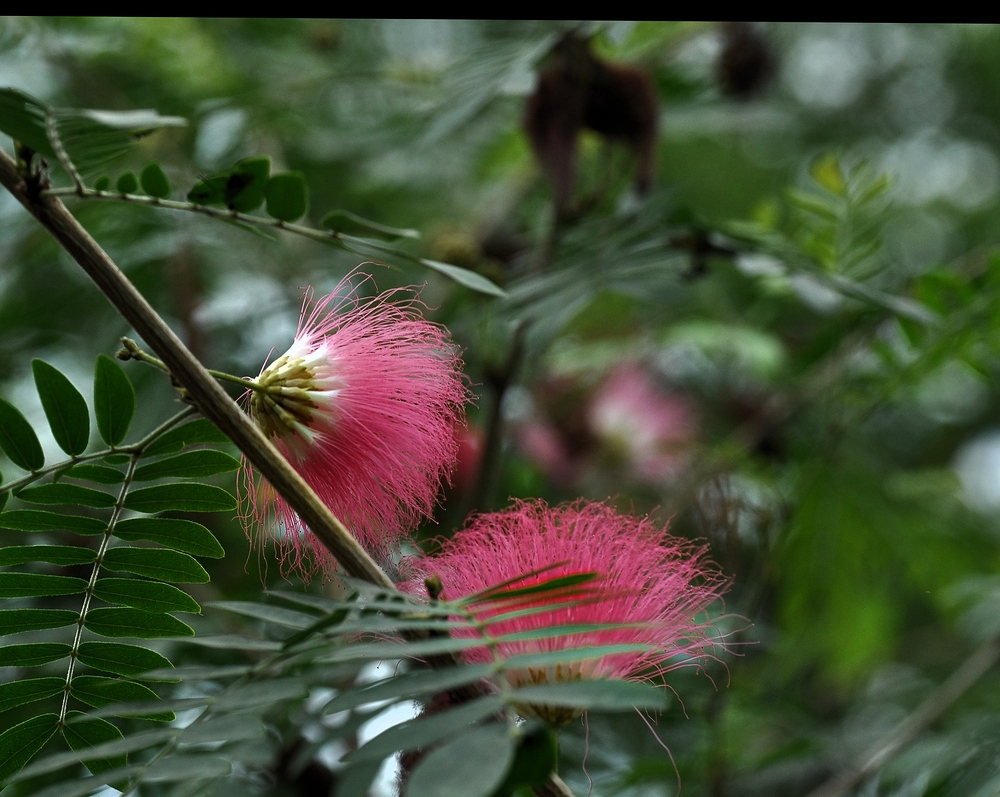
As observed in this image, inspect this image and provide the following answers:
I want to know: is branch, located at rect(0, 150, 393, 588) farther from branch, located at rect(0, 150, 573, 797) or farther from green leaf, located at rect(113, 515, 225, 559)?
green leaf, located at rect(113, 515, 225, 559)

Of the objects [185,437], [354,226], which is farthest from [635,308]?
[185,437]

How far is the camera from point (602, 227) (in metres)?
1.91

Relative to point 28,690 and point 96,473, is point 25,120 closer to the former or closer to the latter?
point 96,473

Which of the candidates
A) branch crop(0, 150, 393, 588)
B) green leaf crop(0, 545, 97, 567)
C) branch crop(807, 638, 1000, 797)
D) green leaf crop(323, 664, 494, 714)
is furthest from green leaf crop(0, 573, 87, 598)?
branch crop(807, 638, 1000, 797)

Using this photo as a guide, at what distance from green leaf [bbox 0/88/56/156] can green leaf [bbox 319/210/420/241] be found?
32cm

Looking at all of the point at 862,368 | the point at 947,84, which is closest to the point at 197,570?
the point at 862,368

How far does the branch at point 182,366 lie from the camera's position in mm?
923

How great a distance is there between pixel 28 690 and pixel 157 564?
6.8 inches

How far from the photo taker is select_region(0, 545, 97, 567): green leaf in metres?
1.00

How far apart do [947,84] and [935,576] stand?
15.5 feet

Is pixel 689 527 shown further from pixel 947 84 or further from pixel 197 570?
pixel 947 84

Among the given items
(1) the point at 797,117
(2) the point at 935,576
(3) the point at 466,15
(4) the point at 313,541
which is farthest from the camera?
(1) the point at 797,117

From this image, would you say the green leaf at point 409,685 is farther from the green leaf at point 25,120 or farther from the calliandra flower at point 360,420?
the green leaf at point 25,120

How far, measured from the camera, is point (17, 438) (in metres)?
1.00
